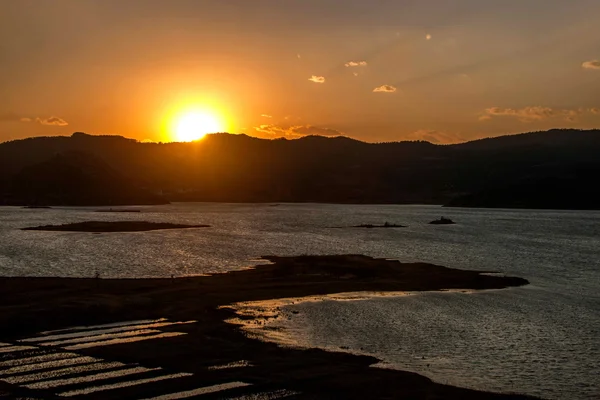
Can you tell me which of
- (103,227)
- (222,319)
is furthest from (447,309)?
(103,227)

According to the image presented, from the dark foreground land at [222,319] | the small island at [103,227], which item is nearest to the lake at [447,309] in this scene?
the dark foreground land at [222,319]

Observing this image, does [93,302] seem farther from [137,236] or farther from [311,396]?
[137,236]

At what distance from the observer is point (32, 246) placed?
87500 millimetres

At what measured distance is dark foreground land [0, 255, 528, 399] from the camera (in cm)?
2195

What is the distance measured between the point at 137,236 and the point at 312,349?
90234 mm

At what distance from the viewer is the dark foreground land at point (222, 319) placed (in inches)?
864

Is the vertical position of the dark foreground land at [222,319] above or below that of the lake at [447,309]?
above

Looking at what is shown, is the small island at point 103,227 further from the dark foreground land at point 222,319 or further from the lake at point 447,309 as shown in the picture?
the dark foreground land at point 222,319

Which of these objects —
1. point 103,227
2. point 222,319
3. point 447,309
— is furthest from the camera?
point 103,227

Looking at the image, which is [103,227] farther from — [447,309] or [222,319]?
[447,309]

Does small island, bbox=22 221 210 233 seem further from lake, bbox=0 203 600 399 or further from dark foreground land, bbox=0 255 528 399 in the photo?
dark foreground land, bbox=0 255 528 399

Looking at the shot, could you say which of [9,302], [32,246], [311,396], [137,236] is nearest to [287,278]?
[9,302]

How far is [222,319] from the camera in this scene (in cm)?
3459

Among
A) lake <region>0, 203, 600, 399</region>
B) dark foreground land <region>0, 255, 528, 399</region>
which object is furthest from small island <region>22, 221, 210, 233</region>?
dark foreground land <region>0, 255, 528, 399</region>
